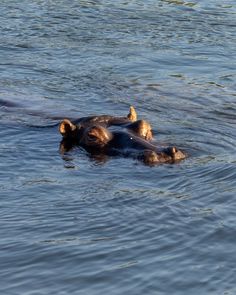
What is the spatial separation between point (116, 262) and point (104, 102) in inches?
221

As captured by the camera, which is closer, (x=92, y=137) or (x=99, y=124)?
(x=92, y=137)

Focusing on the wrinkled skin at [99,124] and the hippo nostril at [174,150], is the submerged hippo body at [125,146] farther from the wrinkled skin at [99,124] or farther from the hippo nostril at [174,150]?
the wrinkled skin at [99,124]

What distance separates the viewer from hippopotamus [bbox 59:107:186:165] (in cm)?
1062

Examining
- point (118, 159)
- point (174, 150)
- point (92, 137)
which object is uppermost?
point (174, 150)

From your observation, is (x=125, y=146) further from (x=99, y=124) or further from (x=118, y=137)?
(x=99, y=124)

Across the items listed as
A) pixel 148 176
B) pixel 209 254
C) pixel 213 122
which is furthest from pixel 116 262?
pixel 213 122

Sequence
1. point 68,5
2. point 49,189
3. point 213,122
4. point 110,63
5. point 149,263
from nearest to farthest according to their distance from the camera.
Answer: point 149,263 < point 49,189 < point 213,122 < point 110,63 < point 68,5

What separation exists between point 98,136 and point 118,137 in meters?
0.25

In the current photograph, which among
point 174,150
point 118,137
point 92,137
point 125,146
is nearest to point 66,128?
point 92,137

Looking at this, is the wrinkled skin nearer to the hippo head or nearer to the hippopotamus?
the hippopotamus

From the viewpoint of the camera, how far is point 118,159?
10.9m

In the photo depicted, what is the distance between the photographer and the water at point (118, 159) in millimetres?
7934

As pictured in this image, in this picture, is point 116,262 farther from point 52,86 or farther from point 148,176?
point 52,86

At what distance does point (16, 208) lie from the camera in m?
9.30
